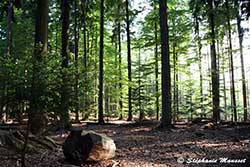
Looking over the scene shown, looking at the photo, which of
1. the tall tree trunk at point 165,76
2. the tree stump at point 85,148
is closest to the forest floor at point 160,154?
the tree stump at point 85,148

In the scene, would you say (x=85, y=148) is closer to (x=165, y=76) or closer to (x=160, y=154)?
(x=160, y=154)

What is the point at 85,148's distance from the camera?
22.3ft

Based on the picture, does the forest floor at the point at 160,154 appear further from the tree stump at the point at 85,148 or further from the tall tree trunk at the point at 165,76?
the tall tree trunk at the point at 165,76

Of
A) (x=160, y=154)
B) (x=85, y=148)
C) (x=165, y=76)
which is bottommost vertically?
(x=160, y=154)

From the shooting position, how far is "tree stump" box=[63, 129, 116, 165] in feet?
22.1

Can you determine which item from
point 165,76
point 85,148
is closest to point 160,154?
point 85,148

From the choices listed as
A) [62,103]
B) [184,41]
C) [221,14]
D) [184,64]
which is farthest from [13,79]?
[184,64]

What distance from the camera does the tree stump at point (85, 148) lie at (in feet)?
22.1

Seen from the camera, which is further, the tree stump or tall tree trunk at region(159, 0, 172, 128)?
tall tree trunk at region(159, 0, 172, 128)

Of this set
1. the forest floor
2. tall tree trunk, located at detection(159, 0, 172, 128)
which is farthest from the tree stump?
tall tree trunk, located at detection(159, 0, 172, 128)

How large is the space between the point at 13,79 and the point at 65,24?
1002 cm

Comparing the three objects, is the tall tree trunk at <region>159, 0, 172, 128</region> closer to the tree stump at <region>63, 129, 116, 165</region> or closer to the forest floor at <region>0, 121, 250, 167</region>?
the forest floor at <region>0, 121, 250, 167</region>

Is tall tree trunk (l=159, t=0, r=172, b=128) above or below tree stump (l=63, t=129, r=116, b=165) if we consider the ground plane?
above

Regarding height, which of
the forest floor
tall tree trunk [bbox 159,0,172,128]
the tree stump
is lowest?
the forest floor
